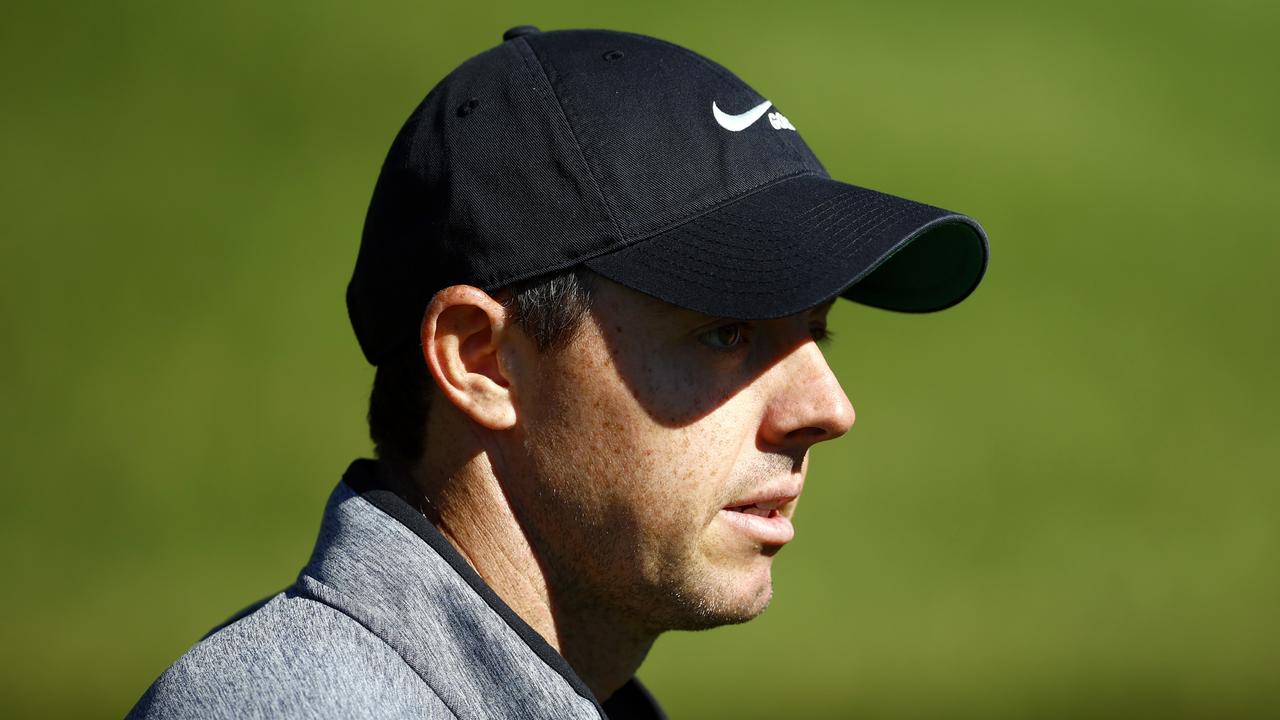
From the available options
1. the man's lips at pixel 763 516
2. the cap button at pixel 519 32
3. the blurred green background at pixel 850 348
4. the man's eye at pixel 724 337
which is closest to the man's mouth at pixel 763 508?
the man's lips at pixel 763 516

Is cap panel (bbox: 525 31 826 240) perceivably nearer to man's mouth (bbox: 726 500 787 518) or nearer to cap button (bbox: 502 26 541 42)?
cap button (bbox: 502 26 541 42)

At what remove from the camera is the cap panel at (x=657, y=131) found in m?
1.44

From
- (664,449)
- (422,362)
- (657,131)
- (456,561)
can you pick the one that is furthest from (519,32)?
(456,561)

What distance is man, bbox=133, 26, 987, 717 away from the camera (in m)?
1.40

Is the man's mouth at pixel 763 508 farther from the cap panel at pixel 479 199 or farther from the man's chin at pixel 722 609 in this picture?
the cap panel at pixel 479 199

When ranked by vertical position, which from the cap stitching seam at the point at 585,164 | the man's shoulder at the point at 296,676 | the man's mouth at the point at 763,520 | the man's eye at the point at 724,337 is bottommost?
the man's shoulder at the point at 296,676

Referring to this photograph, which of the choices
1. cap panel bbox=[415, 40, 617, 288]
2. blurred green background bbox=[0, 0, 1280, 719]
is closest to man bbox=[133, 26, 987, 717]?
cap panel bbox=[415, 40, 617, 288]

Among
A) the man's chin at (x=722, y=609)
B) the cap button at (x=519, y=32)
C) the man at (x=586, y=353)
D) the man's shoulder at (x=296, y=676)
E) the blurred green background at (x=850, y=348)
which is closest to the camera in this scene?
the man's shoulder at (x=296, y=676)

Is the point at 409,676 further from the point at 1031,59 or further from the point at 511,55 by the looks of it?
the point at 1031,59

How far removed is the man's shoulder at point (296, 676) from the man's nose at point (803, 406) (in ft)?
1.59

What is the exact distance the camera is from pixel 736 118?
1.53 meters

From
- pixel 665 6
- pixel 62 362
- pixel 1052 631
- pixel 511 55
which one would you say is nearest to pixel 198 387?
pixel 62 362

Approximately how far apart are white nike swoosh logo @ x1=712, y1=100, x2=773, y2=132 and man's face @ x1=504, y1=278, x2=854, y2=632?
0.75 ft

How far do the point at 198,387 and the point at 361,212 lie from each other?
61 centimetres
